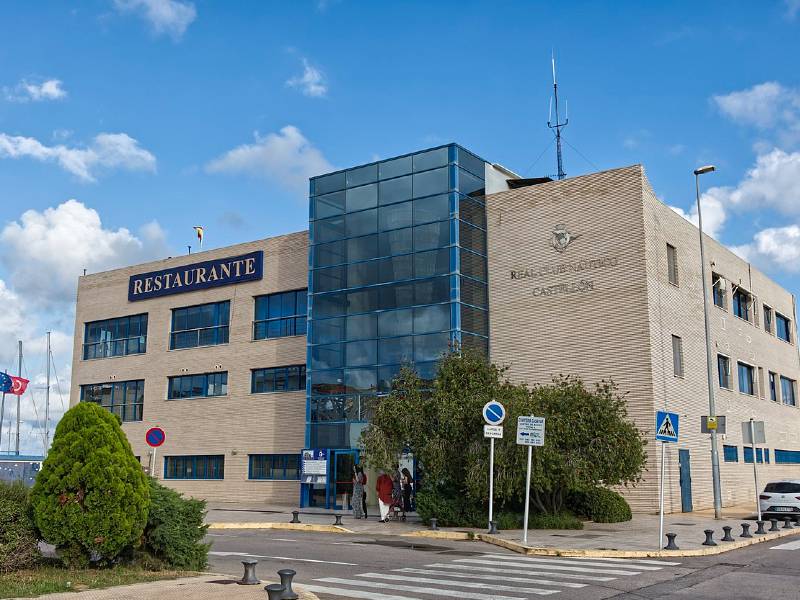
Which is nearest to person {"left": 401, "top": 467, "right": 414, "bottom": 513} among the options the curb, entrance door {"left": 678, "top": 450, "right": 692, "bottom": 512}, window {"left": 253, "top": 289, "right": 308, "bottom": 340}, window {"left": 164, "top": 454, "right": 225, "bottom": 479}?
entrance door {"left": 678, "top": 450, "right": 692, "bottom": 512}

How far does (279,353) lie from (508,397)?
1610 centimetres

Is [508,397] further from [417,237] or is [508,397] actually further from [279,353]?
[279,353]

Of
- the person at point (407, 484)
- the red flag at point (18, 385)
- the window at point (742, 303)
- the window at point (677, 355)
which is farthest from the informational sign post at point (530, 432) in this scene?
the red flag at point (18, 385)

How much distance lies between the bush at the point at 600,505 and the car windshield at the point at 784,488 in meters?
4.77

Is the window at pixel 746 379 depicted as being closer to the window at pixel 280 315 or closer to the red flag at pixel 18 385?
the window at pixel 280 315

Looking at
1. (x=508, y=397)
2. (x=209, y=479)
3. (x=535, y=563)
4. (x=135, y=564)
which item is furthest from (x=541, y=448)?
(x=209, y=479)

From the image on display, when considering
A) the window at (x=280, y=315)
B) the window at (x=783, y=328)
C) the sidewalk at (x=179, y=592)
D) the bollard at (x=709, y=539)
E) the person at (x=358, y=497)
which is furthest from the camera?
the window at (x=783, y=328)

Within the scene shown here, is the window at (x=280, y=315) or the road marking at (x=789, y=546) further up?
the window at (x=280, y=315)

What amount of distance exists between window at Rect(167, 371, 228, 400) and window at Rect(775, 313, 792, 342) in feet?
91.7

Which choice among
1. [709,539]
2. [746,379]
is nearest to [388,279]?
[709,539]

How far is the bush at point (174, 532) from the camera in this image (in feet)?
41.5

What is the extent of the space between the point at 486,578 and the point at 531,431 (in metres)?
6.34

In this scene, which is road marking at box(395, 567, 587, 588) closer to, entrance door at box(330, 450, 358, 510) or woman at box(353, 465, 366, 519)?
woman at box(353, 465, 366, 519)

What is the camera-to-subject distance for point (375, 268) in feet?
107
